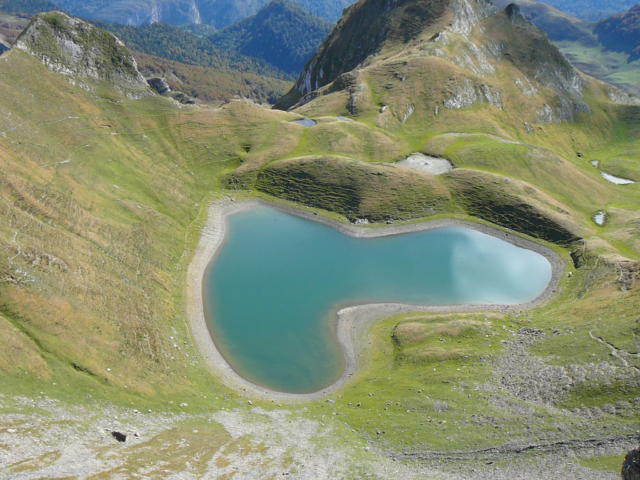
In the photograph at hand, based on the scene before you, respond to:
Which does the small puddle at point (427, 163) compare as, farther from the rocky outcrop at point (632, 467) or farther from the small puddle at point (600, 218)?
the rocky outcrop at point (632, 467)

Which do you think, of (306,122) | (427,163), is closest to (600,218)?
(427,163)

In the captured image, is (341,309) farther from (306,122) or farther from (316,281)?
(306,122)

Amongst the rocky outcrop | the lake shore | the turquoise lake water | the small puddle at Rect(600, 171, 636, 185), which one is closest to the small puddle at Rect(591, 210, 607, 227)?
the lake shore

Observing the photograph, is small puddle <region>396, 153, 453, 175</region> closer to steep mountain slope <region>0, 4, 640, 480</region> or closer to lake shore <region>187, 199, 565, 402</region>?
steep mountain slope <region>0, 4, 640, 480</region>

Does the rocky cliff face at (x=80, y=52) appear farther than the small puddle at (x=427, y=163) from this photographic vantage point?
No

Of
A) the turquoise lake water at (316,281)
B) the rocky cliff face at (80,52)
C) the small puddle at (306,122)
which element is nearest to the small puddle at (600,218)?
the turquoise lake water at (316,281)
